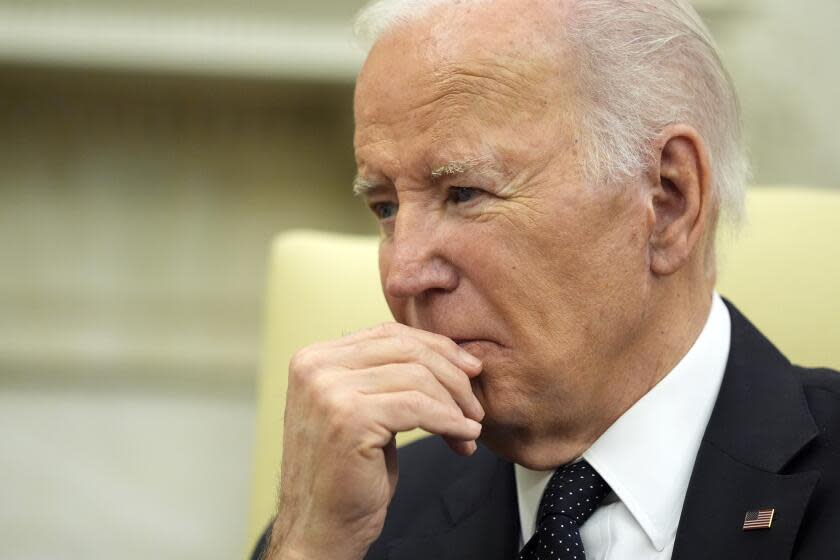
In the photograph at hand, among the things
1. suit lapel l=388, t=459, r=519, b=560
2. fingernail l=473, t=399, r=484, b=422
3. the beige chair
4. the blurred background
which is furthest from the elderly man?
the blurred background

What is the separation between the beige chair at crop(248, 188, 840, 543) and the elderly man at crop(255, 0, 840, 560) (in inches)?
15.1

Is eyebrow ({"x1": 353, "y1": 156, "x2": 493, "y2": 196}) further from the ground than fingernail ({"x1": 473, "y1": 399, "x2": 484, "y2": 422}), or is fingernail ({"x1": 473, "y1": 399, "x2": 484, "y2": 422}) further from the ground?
eyebrow ({"x1": 353, "y1": 156, "x2": 493, "y2": 196})

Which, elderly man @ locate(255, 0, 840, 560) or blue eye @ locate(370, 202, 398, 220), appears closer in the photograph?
elderly man @ locate(255, 0, 840, 560)

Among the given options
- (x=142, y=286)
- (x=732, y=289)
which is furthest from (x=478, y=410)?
(x=142, y=286)

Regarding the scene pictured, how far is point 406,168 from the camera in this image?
1.75m

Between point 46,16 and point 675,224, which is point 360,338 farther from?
point 46,16

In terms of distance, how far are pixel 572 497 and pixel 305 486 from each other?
0.42m

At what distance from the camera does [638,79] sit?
68.2 inches

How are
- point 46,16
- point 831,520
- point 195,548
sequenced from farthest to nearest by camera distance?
point 195,548 < point 46,16 < point 831,520

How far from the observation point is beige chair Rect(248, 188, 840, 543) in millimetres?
2215

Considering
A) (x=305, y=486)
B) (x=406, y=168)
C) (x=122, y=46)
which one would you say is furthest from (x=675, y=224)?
(x=122, y=46)

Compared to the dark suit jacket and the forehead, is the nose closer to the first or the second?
the forehead

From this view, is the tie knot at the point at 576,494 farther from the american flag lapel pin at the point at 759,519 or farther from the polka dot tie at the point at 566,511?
the american flag lapel pin at the point at 759,519

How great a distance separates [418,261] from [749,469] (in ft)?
1.95
